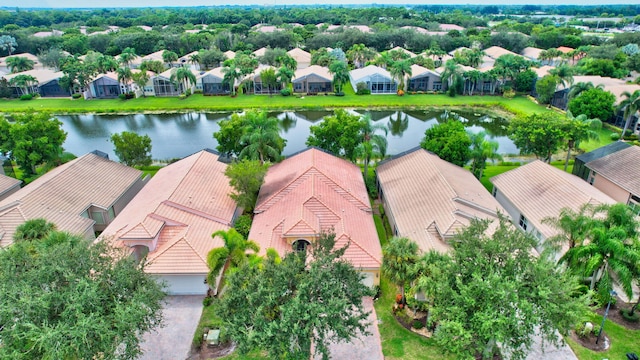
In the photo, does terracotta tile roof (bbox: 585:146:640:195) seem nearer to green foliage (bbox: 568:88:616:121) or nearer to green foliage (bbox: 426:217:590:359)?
green foliage (bbox: 426:217:590:359)

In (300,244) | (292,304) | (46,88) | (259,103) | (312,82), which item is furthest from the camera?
(46,88)

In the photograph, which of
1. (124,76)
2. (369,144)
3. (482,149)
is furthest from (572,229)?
(124,76)

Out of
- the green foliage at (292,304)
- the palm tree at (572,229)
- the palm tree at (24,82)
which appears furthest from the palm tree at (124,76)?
the palm tree at (572,229)

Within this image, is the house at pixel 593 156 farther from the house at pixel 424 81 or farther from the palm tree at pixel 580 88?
the house at pixel 424 81

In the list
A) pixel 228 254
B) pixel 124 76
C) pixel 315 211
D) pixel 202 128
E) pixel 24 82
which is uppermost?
pixel 124 76

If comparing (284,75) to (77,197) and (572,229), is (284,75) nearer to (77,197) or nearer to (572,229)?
(77,197)

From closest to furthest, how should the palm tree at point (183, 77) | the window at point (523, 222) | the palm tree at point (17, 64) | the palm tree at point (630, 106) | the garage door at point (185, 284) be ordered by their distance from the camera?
the garage door at point (185, 284), the window at point (523, 222), the palm tree at point (630, 106), the palm tree at point (183, 77), the palm tree at point (17, 64)

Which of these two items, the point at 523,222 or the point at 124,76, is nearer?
the point at 523,222
